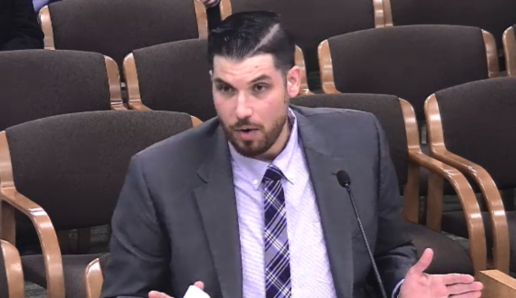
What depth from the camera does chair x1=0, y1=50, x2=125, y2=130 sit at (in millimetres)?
2803

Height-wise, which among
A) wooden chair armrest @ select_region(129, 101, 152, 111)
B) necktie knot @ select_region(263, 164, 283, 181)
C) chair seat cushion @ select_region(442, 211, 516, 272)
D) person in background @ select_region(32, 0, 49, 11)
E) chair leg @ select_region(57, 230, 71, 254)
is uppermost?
necktie knot @ select_region(263, 164, 283, 181)

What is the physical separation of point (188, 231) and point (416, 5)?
233 cm

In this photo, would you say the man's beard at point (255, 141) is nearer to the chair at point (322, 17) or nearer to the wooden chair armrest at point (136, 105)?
the wooden chair armrest at point (136, 105)

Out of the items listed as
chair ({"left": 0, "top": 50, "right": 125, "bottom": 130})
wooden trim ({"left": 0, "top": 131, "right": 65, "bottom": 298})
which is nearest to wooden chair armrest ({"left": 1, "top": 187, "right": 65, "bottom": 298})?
wooden trim ({"left": 0, "top": 131, "right": 65, "bottom": 298})

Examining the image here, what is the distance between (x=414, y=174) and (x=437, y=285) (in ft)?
3.84

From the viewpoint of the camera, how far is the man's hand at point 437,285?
1.55m

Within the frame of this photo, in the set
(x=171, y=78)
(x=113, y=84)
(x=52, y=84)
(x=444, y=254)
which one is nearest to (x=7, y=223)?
(x=52, y=84)

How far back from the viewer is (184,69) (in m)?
3.06

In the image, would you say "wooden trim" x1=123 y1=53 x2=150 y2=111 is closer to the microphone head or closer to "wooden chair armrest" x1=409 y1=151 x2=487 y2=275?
"wooden chair armrest" x1=409 y1=151 x2=487 y2=275

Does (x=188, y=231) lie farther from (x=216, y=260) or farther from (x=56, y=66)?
(x=56, y=66)

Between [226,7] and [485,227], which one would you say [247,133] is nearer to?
[485,227]

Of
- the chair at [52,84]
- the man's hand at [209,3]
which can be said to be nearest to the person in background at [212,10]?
the man's hand at [209,3]

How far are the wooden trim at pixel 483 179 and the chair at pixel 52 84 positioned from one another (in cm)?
93

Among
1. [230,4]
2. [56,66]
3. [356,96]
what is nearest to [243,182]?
[356,96]
